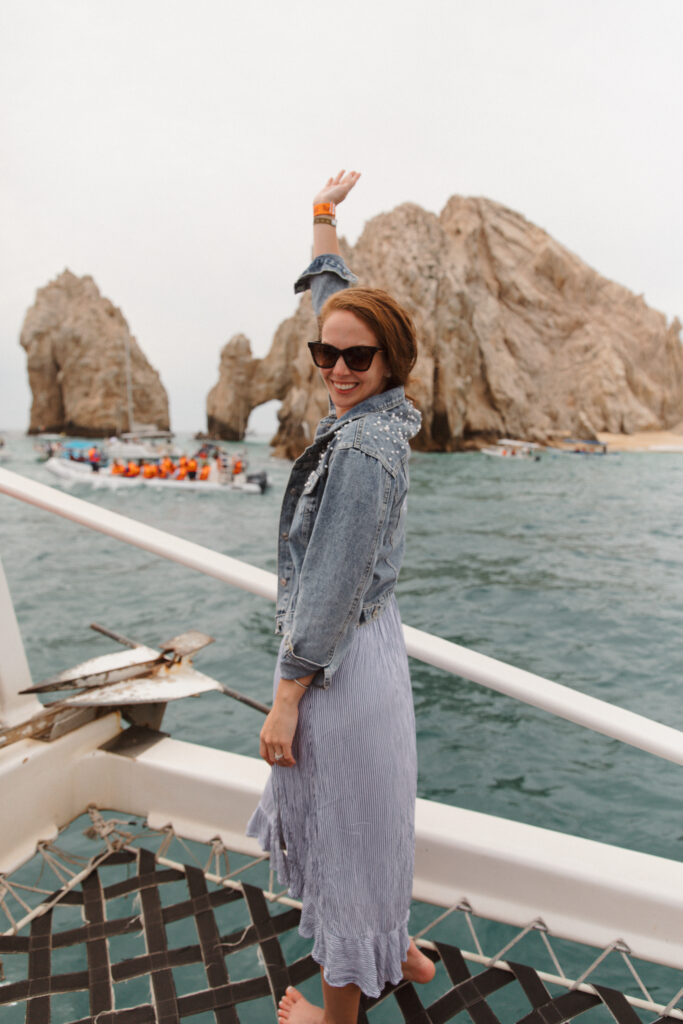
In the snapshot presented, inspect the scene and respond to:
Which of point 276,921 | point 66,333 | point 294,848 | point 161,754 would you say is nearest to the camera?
point 294,848

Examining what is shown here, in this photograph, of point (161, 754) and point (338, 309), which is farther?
point (161, 754)

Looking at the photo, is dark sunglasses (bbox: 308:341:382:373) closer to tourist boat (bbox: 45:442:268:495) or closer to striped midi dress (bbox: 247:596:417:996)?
striped midi dress (bbox: 247:596:417:996)

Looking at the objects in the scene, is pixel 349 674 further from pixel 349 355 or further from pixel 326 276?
pixel 326 276

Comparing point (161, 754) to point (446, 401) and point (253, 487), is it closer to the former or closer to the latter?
point (253, 487)

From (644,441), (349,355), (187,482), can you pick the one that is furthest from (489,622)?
(644,441)

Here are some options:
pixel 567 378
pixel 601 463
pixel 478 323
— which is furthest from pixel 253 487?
pixel 567 378

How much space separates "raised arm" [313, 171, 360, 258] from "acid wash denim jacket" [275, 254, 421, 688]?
0.62 m

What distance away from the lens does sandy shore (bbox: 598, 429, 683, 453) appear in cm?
5906

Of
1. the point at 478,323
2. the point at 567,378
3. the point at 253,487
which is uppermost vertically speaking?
the point at 478,323

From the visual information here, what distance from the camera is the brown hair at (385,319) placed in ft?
3.66

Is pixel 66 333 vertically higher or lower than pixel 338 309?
higher

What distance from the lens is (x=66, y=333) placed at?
7431 cm

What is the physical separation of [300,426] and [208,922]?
43.2m

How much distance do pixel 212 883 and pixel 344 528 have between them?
57.3 inches
